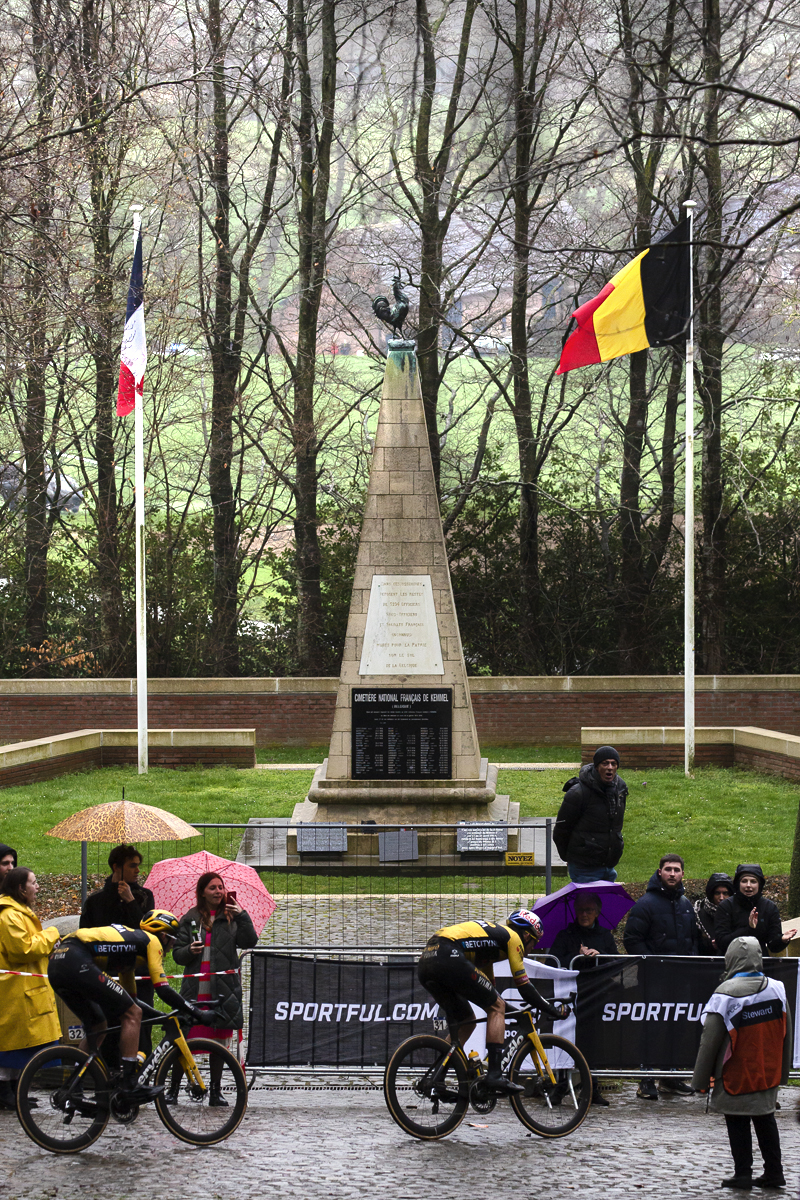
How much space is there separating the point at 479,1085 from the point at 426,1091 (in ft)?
0.98

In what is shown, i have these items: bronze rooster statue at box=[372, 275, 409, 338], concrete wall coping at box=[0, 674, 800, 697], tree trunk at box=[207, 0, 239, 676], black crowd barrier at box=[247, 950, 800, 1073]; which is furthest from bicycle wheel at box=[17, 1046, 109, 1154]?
tree trunk at box=[207, 0, 239, 676]

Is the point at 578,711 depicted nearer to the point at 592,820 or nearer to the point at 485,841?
the point at 485,841

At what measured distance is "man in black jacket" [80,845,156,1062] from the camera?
827 centimetres

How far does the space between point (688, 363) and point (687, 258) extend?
228 cm

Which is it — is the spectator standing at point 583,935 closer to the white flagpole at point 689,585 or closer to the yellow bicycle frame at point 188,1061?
the yellow bicycle frame at point 188,1061

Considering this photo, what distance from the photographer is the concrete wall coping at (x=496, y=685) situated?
24.1 meters

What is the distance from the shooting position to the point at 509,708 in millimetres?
24297

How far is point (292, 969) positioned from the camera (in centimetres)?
861

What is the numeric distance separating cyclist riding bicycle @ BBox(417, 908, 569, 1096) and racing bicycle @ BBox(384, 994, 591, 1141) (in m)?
0.11

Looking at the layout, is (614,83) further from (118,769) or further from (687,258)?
(118,769)

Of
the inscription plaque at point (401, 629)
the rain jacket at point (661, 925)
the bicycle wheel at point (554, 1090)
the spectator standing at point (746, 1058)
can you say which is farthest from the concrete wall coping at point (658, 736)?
the spectator standing at point (746, 1058)

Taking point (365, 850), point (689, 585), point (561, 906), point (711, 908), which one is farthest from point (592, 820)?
point (689, 585)

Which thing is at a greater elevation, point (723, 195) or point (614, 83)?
point (614, 83)

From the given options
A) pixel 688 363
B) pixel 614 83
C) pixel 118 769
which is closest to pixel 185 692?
pixel 118 769
